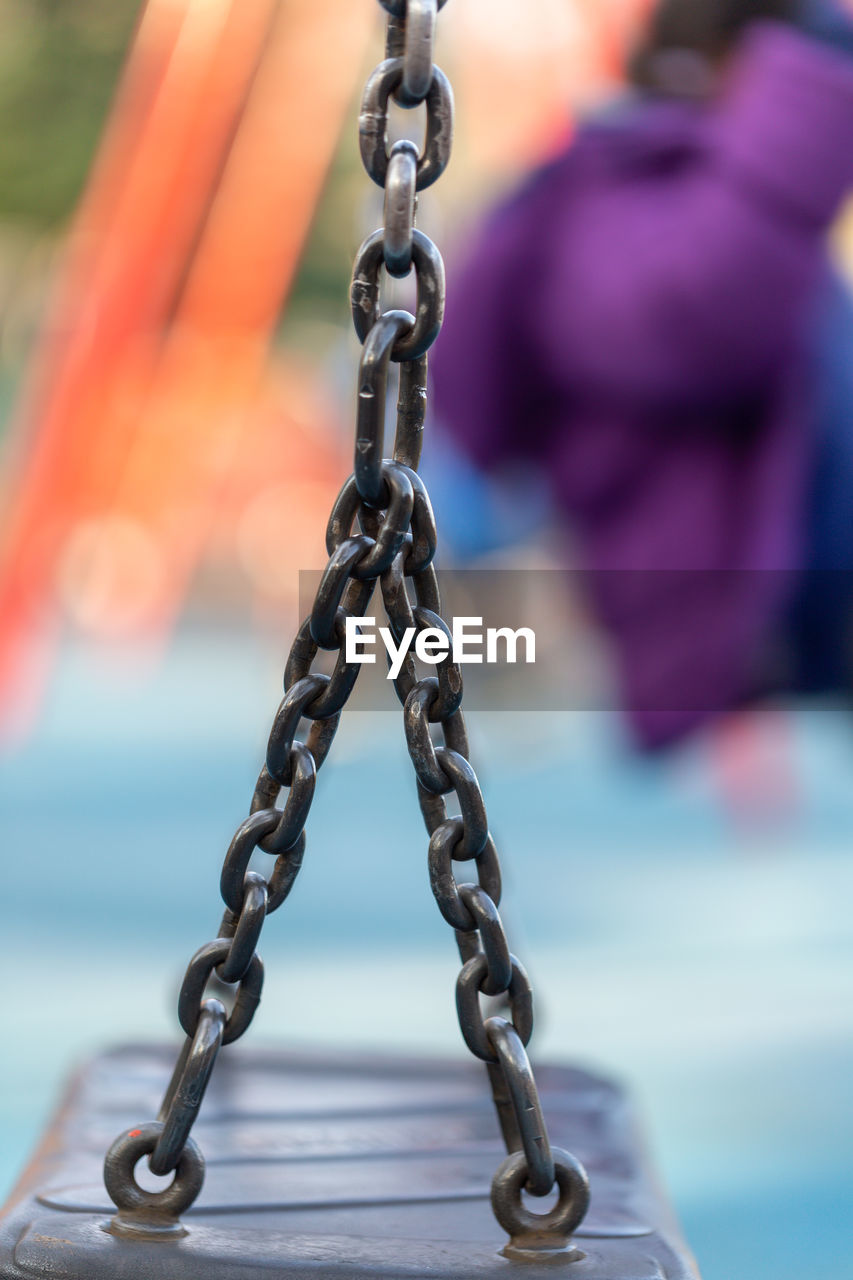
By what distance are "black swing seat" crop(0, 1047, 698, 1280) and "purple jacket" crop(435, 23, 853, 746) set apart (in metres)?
0.77

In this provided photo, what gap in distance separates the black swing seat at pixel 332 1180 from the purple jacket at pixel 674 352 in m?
0.77

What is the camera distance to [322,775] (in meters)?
2.74

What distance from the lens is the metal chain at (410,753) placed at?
0.57 metres

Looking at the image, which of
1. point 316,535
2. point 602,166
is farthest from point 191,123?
point 316,535

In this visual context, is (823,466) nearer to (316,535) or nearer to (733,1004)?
(733,1004)

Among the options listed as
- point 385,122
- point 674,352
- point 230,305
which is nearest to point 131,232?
point 230,305

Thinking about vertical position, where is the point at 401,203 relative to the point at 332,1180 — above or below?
above

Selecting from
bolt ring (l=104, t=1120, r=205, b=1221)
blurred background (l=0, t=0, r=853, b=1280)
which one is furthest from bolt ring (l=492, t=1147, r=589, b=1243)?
blurred background (l=0, t=0, r=853, b=1280)

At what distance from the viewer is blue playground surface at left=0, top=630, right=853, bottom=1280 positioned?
128 centimetres

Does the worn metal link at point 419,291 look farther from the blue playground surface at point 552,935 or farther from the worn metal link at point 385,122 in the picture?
the blue playground surface at point 552,935

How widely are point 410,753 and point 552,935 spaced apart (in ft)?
4.67

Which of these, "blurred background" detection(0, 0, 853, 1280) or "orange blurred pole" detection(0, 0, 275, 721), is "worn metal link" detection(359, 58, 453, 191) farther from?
"orange blurred pole" detection(0, 0, 275, 721)

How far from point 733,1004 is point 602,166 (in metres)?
0.99

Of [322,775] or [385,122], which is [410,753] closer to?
[385,122]
